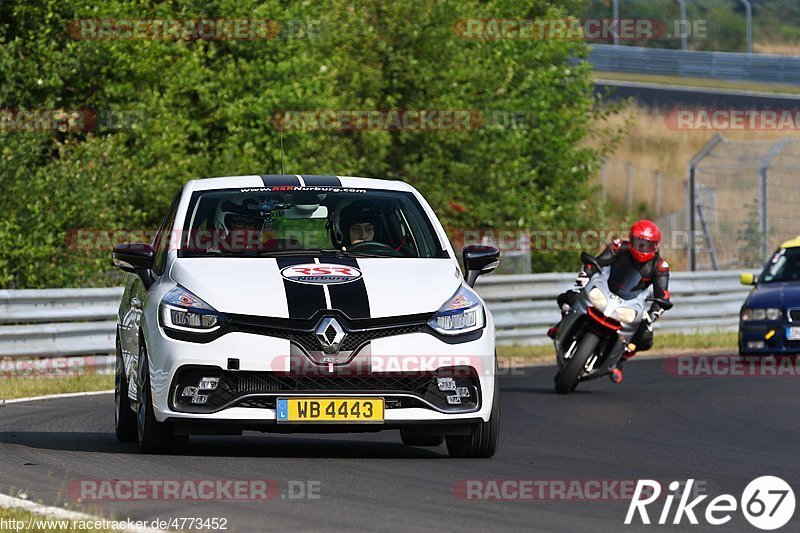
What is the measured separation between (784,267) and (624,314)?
6045 millimetres

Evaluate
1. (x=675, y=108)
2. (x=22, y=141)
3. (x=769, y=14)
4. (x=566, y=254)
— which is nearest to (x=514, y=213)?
(x=566, y=254)

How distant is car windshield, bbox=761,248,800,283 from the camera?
2034 cm

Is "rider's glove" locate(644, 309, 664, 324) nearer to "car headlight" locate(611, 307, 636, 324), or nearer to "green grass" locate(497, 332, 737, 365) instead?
"car headlight" locate(611, 307, 636, 324)

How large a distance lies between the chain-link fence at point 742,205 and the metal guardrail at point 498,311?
8.98 feet

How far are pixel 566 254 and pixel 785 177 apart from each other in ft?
51.0

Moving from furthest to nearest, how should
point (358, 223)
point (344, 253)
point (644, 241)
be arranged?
point (644, 241), point (358, 223), point (344, 253)

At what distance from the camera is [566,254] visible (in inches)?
1212

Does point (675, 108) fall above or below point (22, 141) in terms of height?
below

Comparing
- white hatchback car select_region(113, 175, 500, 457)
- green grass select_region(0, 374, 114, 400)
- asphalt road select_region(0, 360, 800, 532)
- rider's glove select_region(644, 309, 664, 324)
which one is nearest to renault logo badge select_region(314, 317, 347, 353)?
white hatchback car select_region(113, 175, 500, 457)

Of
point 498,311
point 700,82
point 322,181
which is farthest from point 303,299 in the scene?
point 700,82

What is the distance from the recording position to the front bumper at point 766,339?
19.1 meters

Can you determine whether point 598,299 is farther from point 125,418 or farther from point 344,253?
point 125,418

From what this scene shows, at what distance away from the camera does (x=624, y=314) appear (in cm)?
1514

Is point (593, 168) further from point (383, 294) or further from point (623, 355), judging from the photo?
point (383, 294)
